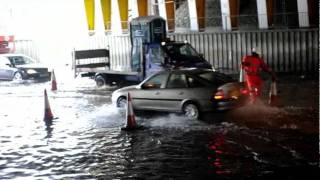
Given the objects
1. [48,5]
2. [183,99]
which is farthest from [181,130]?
[48,5]

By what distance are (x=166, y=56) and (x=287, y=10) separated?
12.0 metres

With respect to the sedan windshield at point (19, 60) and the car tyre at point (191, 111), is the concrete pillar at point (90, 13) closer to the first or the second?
the sedan windshield at point (19, 60)

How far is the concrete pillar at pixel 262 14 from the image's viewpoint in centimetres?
2548

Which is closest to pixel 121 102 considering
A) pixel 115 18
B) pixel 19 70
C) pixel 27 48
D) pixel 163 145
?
pixel 163 145

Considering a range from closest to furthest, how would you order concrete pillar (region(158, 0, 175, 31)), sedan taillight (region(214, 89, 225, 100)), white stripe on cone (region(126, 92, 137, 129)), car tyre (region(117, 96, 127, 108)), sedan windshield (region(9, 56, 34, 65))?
white stripe on cone (region(126, 92, 137, 129)) → sedan taillight (region(214, 89, 225, 100)) → car tyre (region(117, 96, 127, 108)) → sedan windshield (region(9, 56, 34, 65)) → concrete pillar (region(158, 0, 175, 31))

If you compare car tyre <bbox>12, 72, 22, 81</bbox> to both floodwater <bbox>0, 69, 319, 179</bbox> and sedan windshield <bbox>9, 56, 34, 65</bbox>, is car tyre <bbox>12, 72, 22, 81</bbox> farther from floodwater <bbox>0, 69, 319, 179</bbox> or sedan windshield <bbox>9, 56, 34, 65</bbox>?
floodwater <bbox>0, 69, 319, 179</bbox>

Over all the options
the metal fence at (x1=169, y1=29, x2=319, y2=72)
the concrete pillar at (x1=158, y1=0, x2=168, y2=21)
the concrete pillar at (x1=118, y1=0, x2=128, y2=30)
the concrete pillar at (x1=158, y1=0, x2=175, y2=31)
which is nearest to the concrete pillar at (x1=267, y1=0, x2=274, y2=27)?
the metal fence at (x1=169, y1=29, x2=319, y2=72)

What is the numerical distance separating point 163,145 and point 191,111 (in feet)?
8.69

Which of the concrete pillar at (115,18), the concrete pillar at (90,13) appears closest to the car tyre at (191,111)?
the concrete pillar at (115,18)

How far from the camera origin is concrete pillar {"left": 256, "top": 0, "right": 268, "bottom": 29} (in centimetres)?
2548

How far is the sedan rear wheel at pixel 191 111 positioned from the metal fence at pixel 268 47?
29.1 ft

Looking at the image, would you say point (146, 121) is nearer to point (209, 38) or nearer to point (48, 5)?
point (209, 38)

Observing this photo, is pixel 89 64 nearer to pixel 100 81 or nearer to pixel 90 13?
pixel 100 81

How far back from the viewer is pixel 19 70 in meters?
26.2
